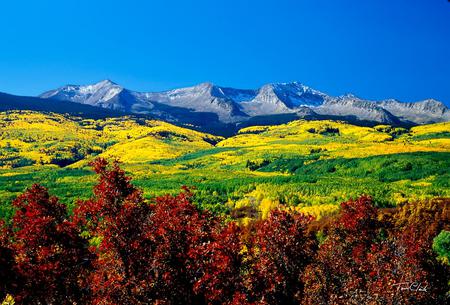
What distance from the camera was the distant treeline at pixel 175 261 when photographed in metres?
18.5

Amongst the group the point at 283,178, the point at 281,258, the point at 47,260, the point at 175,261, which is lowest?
the point at 283,178

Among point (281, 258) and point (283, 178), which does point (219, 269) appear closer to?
point (281, 258)

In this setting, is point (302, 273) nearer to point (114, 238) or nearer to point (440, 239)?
point (114, 238)

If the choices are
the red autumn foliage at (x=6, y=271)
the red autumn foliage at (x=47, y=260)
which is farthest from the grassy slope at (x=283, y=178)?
the red autumn foliage at (x=6, y=271)

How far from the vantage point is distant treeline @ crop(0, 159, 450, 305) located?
60.6ft

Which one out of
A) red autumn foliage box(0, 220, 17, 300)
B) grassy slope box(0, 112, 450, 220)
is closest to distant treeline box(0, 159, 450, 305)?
red autumn foliage box(0, 220, 17, 300)

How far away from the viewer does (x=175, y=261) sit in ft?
63.4

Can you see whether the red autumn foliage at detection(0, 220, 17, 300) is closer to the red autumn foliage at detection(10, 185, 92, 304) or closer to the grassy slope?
the red autumn foliage at detection(10, 185, 92, 304)

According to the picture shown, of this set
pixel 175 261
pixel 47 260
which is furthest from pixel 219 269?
pixel 47 260

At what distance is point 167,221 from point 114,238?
242 centimetres

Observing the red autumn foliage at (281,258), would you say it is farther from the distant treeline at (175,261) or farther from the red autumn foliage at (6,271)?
the red autumn foliage at (6,271)

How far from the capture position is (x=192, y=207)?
74.5 feet

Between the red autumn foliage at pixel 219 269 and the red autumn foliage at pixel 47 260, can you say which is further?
the red autumn foliage at pixel 47 260

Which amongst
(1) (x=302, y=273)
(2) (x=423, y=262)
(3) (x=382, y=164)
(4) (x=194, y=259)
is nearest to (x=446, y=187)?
(3) (x=382, y=164)
